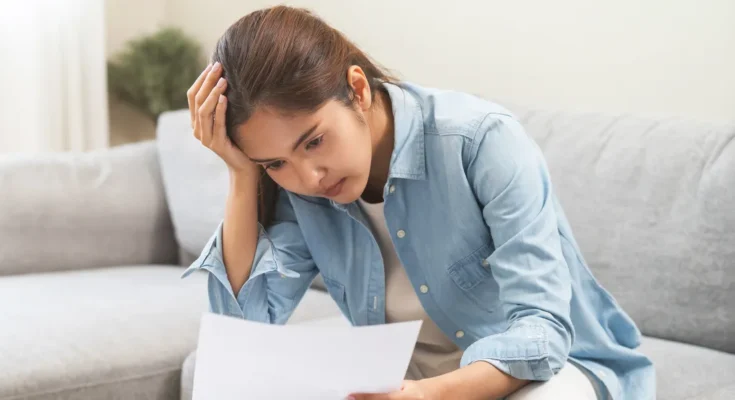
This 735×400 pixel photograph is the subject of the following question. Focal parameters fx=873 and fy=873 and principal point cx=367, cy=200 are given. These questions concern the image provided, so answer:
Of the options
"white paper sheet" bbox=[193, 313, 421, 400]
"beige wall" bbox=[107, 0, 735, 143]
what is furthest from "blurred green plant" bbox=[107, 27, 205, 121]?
"white paper sheet" bbox=[193, 313, 421, 400]

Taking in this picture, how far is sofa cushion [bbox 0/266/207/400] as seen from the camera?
1.47 m

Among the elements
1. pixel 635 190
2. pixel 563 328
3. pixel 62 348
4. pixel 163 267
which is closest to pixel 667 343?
pixel 635 190

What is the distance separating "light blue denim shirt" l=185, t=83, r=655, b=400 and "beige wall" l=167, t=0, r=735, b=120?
831 mm

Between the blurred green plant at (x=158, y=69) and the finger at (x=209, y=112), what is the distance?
210 cm

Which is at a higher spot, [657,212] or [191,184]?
[657,212]

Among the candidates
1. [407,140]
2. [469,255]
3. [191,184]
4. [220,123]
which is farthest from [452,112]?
[191,184]

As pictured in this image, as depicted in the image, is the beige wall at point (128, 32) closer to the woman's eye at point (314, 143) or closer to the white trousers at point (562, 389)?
the woman's eye at point (314, 143)

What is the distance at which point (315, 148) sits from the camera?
1080mm

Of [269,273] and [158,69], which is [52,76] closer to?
[158,69]

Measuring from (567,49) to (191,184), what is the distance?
1005mm

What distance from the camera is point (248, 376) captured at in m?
0.95

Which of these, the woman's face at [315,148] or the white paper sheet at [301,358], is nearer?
the white paper sheet at [301,358]

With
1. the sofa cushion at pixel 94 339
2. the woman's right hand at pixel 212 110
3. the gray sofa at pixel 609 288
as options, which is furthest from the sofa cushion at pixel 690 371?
the sofa cushion at pixel 94 339

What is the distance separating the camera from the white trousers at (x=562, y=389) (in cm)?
100
